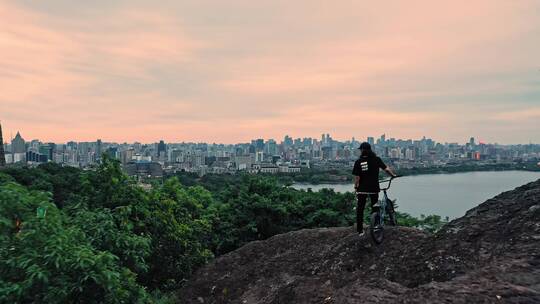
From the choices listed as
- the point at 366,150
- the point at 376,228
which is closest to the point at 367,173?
the point at 366,150

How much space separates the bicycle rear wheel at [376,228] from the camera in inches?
317

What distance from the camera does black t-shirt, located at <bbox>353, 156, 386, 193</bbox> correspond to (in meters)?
8.05

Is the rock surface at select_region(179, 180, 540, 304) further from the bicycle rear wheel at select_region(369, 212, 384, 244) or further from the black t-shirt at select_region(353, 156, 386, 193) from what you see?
the black t-shirt at select_region(353, 156, 386, 193)

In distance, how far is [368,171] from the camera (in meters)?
8.08

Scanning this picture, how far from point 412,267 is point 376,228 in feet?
4.47

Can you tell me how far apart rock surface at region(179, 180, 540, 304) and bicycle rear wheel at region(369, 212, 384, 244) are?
171mm

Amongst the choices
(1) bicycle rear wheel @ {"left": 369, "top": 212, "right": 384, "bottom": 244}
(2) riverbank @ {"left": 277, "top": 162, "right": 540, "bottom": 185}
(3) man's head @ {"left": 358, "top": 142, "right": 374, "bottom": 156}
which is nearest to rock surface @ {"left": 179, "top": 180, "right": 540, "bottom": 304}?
(1) bicycle rear wheel @ {"left": 369, "top": 212, "right": 384, "bottom": 244}

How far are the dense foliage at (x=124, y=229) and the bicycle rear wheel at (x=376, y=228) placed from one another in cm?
434

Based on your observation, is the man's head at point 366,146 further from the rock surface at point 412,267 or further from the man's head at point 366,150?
the rock surface at point 412,267

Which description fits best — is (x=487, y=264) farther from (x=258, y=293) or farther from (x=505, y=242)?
(x=258, y=293)

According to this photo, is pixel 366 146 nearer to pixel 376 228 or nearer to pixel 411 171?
pixel 376 228

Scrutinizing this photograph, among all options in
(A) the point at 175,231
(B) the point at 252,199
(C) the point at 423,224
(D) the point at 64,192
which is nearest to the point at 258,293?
(A) the point at 175,231

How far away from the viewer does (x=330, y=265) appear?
27.6 ft

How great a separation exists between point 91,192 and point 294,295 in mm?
5868
